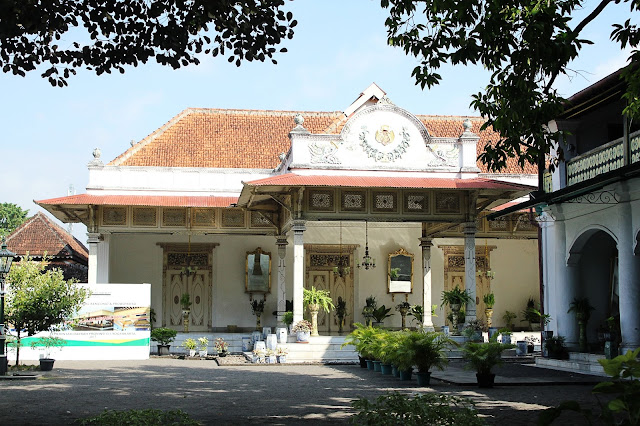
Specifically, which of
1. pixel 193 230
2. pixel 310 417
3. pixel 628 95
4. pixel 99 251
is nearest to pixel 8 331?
pixel 99 251

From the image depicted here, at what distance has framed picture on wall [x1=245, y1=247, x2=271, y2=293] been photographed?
26.8m

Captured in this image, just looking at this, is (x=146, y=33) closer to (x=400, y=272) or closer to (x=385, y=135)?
(x=385, y=135)

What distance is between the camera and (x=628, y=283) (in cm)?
1557

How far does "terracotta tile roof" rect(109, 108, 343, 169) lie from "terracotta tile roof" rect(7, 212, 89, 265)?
4.46 meters

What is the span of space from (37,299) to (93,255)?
6.35 m

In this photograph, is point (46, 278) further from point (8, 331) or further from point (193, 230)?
point (193, 230)

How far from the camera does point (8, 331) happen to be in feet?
66.9

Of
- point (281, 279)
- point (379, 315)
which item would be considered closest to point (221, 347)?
point (281, 279)

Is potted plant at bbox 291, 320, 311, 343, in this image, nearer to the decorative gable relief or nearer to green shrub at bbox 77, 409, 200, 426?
the decorative gable relief

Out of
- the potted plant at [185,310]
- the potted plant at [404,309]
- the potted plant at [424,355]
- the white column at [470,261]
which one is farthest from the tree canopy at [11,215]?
the potted plant at [424,355]

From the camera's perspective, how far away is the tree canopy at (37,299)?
55.8ft

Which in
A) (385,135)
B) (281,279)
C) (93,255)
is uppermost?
(385,135)

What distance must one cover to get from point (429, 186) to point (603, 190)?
510 centimetres

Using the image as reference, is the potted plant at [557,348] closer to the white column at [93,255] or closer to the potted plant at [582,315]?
the potted plant at [582,315]
